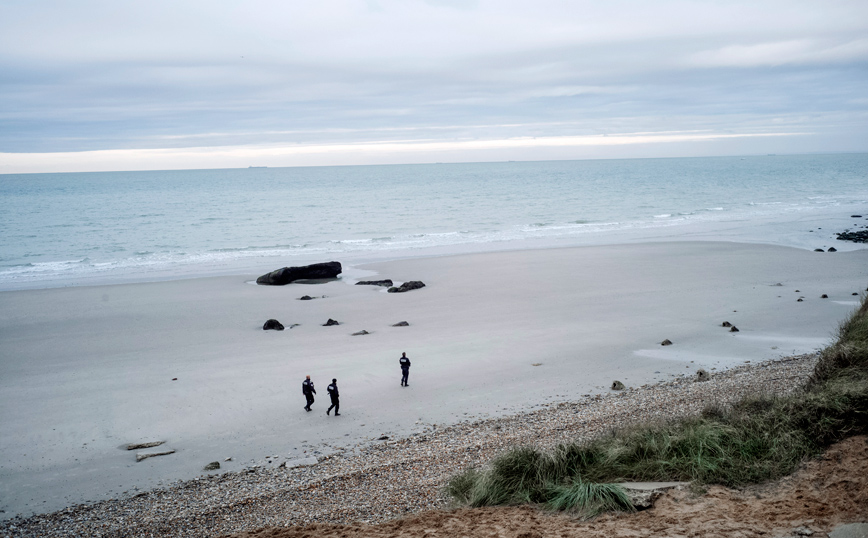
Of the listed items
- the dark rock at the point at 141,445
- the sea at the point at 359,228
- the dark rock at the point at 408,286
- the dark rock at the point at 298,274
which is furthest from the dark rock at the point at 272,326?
the sea at the point at 359,228

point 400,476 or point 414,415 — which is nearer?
point 400,476

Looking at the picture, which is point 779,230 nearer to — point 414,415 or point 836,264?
point 836,264

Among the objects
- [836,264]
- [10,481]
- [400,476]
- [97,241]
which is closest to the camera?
[400,476]

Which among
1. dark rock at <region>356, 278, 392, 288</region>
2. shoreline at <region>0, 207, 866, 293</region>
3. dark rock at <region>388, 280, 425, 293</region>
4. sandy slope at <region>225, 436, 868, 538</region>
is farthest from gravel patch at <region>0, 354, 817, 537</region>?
shoreline at <region>0, 207, 866, 293</region>

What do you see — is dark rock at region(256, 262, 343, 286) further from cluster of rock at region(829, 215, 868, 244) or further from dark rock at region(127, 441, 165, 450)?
cluster of rock at region(829, 215, 868, 244)

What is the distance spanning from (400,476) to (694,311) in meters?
15.2

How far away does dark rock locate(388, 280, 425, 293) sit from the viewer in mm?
26264

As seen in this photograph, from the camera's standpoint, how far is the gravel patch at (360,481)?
8391 mm

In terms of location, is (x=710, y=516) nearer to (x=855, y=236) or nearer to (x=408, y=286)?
(x=408, y=286)

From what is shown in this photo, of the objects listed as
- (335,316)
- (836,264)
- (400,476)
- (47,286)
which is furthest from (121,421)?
(836,264)

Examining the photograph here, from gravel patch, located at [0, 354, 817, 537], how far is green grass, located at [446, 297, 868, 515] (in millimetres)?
1069

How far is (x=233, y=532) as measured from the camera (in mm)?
8047

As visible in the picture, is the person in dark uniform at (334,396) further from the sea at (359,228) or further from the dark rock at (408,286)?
the sea at (359,228)

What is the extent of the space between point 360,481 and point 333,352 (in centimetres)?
852
